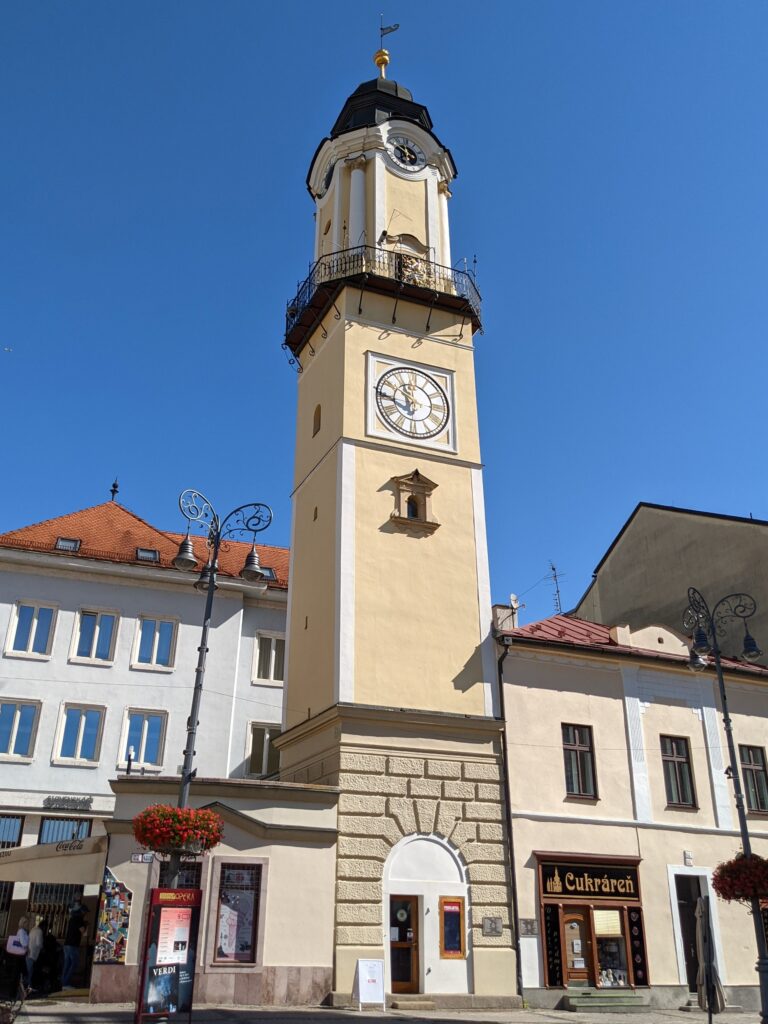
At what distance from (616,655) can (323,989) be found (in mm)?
10632

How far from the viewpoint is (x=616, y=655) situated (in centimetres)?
2366

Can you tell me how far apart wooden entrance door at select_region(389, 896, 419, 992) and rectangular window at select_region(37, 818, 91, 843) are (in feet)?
40.4

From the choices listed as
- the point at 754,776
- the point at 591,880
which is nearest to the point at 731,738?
the point at 591,880

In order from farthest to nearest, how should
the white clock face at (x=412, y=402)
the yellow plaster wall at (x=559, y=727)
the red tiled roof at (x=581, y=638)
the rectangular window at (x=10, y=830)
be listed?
the rectangular window at (x=10, y=830)
the white clock face at (x=412, y=402)
the red tiled roof at (x=581, y=638)
the yellow plaster wall at (x=559, y=727)

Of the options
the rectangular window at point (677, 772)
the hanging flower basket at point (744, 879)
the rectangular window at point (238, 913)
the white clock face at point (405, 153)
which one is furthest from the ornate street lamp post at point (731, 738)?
the white clock face at point (405, 153)

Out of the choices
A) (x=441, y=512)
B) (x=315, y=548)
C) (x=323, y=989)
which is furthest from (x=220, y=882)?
(x=441, y=512)

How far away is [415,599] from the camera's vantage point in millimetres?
22578

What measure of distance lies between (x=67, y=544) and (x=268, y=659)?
7.79m

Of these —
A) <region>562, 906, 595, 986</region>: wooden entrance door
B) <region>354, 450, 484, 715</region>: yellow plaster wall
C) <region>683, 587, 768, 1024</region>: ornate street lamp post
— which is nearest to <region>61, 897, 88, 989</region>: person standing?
<region>354, 450, 484, 715</region>: yellow plaster wall

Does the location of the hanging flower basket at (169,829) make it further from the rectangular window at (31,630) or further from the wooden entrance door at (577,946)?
the rectangular window at (31,630)

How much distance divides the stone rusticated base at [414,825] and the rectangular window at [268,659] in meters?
12.1

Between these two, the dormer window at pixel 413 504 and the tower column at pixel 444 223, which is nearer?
the dormer window at pixel 413 504

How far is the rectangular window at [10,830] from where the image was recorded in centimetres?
2709

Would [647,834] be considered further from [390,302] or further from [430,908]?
[390,302]
